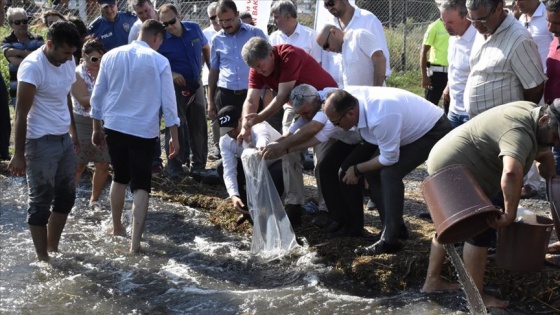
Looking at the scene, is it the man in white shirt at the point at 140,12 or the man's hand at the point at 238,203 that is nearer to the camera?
the man's hand at the point at 238,203

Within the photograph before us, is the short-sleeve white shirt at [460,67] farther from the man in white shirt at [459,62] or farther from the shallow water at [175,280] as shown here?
the shallow water at [175,280]

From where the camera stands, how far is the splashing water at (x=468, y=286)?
211 inches

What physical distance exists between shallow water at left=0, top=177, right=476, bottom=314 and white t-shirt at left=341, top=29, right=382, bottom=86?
1791 millimetres

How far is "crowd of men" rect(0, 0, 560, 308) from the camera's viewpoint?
540 centimetres

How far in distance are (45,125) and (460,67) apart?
3666mm

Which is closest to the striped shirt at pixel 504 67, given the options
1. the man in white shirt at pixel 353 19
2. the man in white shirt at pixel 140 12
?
the man in white shirt at pixel 353 19

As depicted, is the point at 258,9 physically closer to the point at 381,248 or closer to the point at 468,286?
the point at 381,248

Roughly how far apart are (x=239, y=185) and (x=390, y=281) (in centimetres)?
201

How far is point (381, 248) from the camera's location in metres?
6.42

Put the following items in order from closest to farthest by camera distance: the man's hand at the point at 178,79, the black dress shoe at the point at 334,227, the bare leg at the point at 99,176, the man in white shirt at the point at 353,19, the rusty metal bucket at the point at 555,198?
the rusty metal bucket at the point at 555,198 → the black dress shoe at the point at 334,227 → the man in white shirt at the point at 353,19 → the bare leg at the point at 99,176 → the man's hand at the point at 178,79

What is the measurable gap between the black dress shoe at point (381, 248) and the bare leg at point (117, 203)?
7.10 feet

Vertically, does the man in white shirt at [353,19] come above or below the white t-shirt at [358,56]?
above

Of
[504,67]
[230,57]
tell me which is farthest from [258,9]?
[504,67]

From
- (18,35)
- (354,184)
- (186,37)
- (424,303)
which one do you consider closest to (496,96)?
(354,184)
